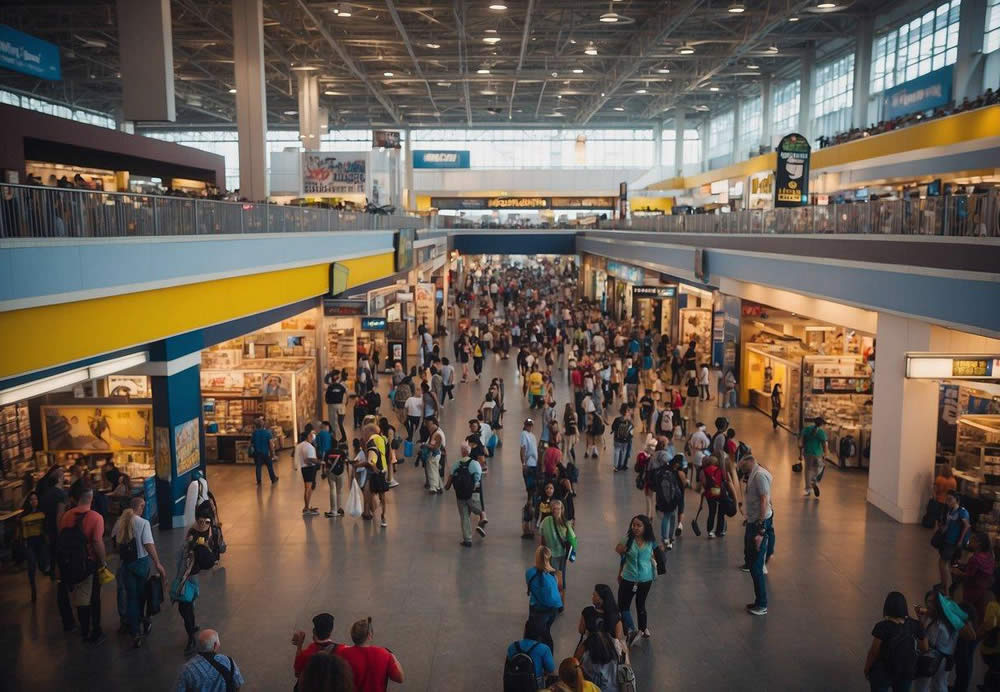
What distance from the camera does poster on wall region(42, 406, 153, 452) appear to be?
1273cm

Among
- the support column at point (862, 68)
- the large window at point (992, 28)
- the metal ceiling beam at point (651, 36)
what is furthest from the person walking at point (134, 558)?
the support column at point (862, 68)

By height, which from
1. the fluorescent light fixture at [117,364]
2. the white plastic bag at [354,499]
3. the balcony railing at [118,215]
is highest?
the balcony railing at [118,215]

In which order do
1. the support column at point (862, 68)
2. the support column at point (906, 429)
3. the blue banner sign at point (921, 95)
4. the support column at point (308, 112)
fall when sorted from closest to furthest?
the support column at point (906, 429)
the blue banner sign at point (921, 95)
the support column at point (862, 68)
the support column at point (308, 112)

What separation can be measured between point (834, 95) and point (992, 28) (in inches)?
643

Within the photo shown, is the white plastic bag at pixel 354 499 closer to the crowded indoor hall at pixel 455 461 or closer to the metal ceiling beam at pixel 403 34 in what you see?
the crowded indoor hall at pixel 455 461

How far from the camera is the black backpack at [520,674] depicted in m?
5.38

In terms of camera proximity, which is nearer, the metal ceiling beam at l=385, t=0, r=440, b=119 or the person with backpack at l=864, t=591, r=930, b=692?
the person with backpack at l=864, t=591, r=930, b=692

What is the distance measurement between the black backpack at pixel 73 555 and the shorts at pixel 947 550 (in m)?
9.65

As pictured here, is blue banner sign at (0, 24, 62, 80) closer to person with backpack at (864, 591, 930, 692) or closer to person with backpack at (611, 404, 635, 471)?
person with backpack at (611, 404, 635, 471)

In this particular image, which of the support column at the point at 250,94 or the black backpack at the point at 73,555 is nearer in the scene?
the black backpack at the point at 73,555

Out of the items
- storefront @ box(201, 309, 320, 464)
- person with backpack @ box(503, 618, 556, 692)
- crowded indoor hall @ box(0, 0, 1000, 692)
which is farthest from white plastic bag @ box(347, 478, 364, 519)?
person with backpack @ box(503, 618, 556, 692)

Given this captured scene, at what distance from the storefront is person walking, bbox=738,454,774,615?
10.2 m

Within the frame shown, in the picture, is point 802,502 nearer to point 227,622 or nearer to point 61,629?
point 227,622

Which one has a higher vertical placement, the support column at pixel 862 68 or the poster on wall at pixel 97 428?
the support column at pixel 862 68
